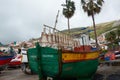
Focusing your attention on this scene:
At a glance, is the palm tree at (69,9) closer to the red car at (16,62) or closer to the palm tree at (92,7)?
the palm tree at (92,7)

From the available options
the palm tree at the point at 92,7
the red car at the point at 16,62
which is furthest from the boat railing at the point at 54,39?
the palm tree at the point at 92,7

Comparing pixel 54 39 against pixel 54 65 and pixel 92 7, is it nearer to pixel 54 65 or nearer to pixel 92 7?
pixel 54 65

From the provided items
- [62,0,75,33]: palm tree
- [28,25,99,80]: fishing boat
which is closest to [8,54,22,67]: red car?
[28,25,99,80]: fishing boat

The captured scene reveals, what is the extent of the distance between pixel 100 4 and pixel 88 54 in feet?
87.9

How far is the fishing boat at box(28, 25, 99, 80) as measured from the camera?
14477 mm

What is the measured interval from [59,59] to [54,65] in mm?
574

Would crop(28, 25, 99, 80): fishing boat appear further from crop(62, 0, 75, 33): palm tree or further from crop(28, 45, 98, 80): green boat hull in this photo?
crop(62, 0, 75, 33): palm tree

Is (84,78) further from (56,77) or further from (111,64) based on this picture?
(111,64)

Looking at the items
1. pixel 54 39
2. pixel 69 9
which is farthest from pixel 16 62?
pixel 69 9

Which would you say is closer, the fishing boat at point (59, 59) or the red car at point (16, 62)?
the fishing boat at point (59, 59)

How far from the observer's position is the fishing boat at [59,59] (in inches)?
570

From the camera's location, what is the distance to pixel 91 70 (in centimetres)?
1772

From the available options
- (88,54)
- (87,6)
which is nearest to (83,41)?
(88,54)

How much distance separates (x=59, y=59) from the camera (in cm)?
1423
